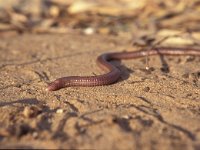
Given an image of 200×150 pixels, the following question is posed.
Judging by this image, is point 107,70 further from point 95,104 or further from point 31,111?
point 31,111

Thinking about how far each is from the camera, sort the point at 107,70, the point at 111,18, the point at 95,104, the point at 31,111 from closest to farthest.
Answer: the point at 31,111 < the point at 95,104 < the point at 107,70 < the point at 111,18

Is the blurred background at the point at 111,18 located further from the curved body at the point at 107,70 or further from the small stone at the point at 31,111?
the small stone at the point at 31,111

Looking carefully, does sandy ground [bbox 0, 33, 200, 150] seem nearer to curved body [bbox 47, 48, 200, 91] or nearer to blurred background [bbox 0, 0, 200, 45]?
curved body [bbox 47, 48, 200, 91]

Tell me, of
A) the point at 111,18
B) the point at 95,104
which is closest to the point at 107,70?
the point at 95,104

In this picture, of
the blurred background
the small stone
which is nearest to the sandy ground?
the small stone

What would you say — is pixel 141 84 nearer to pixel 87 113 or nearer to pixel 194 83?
pixel 194 83

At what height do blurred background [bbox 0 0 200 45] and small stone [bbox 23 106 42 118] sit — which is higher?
blurred background [bbox 0 0 200 45]

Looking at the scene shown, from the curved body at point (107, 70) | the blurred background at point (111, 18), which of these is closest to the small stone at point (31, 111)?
the curved body at point (107, 70)
